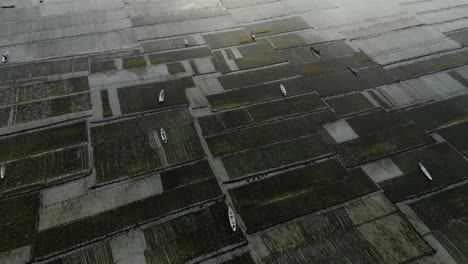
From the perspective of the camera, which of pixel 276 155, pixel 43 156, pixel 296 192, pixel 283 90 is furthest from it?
pixel 283 90

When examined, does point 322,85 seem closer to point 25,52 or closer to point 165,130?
point 165,130

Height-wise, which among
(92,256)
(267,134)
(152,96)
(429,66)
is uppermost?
(152,96)

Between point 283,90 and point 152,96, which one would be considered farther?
point 283,90

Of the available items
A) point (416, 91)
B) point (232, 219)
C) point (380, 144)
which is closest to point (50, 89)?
point (232, 219)

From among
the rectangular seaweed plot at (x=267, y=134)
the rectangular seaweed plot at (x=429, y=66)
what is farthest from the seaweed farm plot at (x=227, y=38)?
the rectangular seaweed plot at (x=429, y=66)

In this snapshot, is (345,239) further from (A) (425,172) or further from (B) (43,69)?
(B) (43,69)

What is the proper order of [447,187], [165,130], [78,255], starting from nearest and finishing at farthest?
[78,255] → [447,187] → [165,130]

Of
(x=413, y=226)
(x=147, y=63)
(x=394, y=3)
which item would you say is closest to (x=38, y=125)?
(x=147, y=63)
